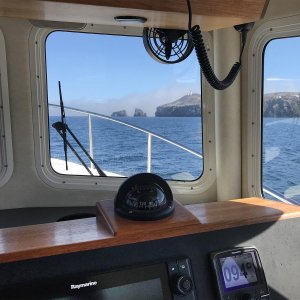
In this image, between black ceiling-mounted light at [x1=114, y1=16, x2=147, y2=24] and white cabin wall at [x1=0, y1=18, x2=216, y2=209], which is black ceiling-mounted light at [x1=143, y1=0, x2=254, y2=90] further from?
white cabin wall at [x1=0, y1=18, x2=216, y2=209]

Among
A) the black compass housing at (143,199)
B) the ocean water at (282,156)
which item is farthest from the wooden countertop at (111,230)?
the ocean water at (282,156)

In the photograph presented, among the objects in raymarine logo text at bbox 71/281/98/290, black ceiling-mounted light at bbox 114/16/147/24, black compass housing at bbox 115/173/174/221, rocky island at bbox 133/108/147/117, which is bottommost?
raymarine logo text at bbox 71/281/98/290

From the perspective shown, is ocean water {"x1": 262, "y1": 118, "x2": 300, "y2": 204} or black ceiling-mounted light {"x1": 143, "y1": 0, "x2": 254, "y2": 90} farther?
ocean water {"x1": 262, "y1": 118, "x2": 300, "y2": 204}

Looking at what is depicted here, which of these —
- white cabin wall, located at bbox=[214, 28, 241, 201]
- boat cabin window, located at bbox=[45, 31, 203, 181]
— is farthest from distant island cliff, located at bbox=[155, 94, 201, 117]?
white cabin wall, located at bbox=[214, 28, 241, 201]

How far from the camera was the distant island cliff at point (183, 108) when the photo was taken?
222 centimetres

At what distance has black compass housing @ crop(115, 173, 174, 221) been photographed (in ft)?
3.21

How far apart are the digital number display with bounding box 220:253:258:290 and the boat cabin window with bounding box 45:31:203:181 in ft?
4.30

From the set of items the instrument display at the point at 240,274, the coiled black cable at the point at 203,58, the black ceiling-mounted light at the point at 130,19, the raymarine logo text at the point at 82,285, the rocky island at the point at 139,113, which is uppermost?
the black ceiling-mounted light at the point at 130,19

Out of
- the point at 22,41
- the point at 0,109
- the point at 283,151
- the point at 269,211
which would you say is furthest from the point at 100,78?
the point at 269,211

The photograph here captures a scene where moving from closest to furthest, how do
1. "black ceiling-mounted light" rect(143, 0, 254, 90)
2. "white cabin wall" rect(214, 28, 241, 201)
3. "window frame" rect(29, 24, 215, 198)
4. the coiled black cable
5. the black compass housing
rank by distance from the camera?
the black compass housing, the coiled black cable, "black ceiling-mounted light" rect(143, 0, 254, 90), "white cabin wall" rect(214, 28, 241, 201), "window frame" rect(29, 24, 215, 198)

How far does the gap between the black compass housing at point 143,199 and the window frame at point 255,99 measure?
1206 mm

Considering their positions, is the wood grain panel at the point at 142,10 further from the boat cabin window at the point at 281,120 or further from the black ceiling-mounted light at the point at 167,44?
the boat cabin window at the point at 281,120

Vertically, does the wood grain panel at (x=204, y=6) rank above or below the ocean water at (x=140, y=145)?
above

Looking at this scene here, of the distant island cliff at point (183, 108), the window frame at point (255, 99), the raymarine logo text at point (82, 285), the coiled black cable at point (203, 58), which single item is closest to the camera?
the raymarine logo text at point (82, 285)
